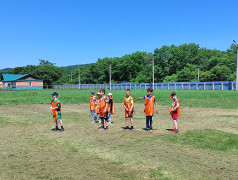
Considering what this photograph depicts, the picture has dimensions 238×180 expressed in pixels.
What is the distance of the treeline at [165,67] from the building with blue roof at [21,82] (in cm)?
1445

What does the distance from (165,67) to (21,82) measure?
58013 mm

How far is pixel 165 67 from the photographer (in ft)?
361

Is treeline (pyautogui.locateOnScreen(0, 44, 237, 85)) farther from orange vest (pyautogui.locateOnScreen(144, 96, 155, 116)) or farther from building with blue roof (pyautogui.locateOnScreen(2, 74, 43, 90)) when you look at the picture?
orange vest (pyautogui.locateOnScreen(144, 96, 155, 116))

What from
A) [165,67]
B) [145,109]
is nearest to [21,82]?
[165,67]

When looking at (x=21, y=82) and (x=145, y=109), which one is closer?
(x=145, y=109)

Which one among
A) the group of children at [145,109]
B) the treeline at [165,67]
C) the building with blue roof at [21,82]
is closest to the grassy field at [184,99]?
the group of children at [145,109]

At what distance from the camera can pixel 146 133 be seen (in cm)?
1014

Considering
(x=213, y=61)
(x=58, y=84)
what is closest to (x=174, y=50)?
(x=213, y=61)

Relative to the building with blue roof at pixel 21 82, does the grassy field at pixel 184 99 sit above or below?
below

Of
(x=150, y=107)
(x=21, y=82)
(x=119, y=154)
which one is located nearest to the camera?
(x=119, y=154)

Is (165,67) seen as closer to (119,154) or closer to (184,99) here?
(184,99)

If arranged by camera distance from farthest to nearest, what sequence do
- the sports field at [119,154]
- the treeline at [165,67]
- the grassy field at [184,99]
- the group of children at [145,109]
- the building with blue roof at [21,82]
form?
the building with blue roof at [21,82] → the treeline at [165,67] → the grassy field at [184,99] → the group of children at [145,109] → the sports field at [119,154]

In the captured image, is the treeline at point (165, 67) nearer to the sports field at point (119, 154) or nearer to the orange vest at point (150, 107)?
the orange vest at point (150, 107)

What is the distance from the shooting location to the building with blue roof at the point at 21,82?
9390cm
